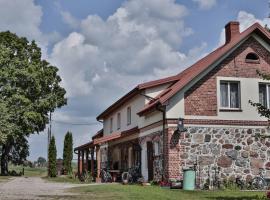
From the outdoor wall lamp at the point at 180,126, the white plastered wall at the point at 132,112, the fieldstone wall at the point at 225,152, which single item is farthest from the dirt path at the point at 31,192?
the white plastered wall at the point at 132,112

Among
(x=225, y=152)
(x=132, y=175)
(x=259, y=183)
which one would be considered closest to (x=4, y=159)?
(x=132, y=175)

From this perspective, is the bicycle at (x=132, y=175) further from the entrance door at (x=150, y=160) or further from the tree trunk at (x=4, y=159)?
the tree trunk at (x=4, y=159)

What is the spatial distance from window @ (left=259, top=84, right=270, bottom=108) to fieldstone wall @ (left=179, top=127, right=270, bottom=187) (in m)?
1.57

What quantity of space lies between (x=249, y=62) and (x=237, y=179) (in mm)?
5952

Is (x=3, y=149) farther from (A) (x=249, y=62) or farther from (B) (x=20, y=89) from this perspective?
(A) (x=249, y=62)

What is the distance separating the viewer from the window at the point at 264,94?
80.9 feet

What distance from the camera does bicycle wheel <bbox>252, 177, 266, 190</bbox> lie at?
2286 cm

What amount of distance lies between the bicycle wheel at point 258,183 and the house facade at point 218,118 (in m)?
0.43

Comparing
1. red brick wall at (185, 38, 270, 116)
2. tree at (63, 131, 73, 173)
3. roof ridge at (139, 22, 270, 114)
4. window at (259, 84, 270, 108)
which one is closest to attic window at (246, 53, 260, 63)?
red brick wall at (185, 38, 270, 116)

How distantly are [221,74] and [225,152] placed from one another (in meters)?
3.82

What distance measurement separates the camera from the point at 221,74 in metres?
24.0

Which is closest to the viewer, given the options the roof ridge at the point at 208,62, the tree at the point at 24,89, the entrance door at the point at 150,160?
the roof ridge at the point at 208,62

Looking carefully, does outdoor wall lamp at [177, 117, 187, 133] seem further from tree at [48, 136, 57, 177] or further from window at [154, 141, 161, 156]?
tree at [48, 136, 57, 177]

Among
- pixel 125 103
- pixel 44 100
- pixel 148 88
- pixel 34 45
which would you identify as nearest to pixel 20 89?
pixel 44 100
